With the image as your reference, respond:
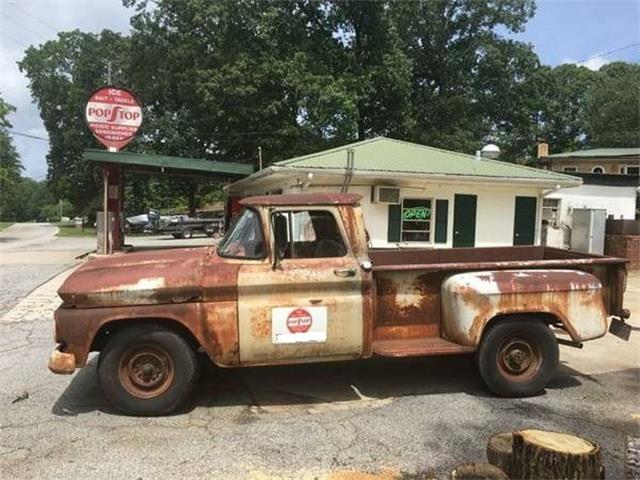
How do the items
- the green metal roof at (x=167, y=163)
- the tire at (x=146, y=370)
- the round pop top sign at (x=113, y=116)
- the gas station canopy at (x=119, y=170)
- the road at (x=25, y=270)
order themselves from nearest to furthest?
the tire at (x=146, y=370) < the road at (x=25, y=270) < the green metal roof at (x=167, y=163) < the gas station canopy at (x=119, y=170) < the round pop top sign at (x=113, y=116)

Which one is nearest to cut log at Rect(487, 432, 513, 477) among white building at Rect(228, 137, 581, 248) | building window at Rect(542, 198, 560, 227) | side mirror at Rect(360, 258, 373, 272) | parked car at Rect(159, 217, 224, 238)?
side mirror at Rect(360, 258, 373, 272)

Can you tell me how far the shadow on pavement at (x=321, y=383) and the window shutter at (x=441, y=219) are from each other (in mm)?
10439

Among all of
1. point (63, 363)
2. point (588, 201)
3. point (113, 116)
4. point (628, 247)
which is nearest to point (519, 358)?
point (63, 363)

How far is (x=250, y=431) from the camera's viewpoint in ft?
16.4

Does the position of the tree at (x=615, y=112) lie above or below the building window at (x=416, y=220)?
above

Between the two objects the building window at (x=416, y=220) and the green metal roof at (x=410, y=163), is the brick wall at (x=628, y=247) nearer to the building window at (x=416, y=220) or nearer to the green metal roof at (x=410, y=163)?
the green metal roof at (x=410, y=163)

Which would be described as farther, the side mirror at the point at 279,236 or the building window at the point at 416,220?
the building window at the point at 416,220

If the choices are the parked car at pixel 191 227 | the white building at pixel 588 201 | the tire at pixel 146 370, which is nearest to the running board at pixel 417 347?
the tire at pixel 146 370

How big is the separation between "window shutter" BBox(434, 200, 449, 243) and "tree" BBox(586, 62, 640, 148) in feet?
166

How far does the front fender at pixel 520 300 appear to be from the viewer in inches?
226

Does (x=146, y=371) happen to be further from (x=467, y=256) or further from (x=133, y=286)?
(x=467, y=256)

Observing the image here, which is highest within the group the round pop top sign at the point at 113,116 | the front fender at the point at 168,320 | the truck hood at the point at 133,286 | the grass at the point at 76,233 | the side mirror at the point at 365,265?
the round pop top sign at the point at 113,116

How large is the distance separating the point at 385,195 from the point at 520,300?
421 inches

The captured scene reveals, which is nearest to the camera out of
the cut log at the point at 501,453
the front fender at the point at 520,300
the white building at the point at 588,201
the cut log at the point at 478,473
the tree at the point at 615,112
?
the cut log at the point at 478,473
